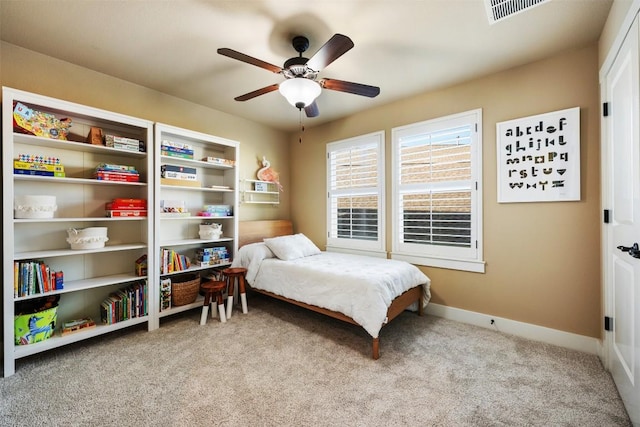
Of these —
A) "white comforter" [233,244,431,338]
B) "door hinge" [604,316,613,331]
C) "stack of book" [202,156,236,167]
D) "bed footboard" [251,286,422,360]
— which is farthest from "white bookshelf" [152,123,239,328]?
"door hinge" [604,316,613,331]

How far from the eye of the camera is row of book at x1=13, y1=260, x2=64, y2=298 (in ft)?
6.44

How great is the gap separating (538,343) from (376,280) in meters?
1.59

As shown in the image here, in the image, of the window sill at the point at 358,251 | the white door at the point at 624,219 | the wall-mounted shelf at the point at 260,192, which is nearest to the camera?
the white door at the point at 624,219

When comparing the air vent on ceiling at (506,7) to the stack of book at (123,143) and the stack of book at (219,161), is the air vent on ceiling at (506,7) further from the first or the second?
the stack of book at (123,143)

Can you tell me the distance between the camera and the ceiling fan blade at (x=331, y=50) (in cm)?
157

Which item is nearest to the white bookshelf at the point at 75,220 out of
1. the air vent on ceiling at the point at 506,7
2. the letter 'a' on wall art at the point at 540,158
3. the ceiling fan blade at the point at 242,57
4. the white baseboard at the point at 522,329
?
the ceiling fan blade at the point at 242,57

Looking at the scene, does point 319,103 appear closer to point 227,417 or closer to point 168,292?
point 168,292

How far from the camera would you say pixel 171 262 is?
2.84m

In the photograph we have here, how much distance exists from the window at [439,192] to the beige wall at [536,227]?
0.33 feet

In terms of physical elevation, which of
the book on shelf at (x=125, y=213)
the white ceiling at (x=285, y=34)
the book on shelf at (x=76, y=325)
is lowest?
the book on shelf at (x=76, y=325)

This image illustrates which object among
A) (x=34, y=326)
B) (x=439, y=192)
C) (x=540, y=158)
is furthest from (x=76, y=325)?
(x=540, y=158)

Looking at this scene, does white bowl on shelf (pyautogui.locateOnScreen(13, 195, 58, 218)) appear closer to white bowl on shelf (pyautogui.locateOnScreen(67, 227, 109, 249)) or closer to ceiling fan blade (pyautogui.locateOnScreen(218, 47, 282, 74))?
white bowl on shelf (pyautogui.locateOnScreen(67, 227, 109, 249))

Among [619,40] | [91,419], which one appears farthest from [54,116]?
[619,40]

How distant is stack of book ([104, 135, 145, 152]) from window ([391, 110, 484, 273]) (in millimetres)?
2823
